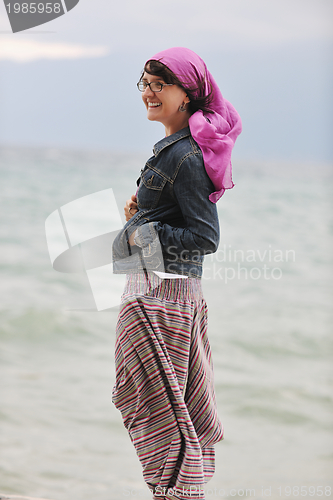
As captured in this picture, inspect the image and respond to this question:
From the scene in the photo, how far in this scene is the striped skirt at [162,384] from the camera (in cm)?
119

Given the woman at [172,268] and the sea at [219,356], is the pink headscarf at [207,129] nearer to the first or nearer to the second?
the woman at [172,268]

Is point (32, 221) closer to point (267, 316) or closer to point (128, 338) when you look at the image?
point (267, 316)

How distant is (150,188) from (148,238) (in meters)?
0.12

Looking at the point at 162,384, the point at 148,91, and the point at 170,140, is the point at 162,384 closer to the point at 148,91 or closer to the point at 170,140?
the point at 170,140

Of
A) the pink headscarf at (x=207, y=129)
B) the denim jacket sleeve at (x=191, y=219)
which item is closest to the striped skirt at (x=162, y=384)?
the denim jacket sleeve at (x=191, y=219)

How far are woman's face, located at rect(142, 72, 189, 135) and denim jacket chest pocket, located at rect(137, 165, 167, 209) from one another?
0.43 feet

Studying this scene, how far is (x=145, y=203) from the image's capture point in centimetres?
120

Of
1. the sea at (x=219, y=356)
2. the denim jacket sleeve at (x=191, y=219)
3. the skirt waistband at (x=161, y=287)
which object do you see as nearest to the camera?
the denim jacket sleeve at (x=191, y=219)

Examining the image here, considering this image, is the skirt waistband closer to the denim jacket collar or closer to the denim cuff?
the denim cuff

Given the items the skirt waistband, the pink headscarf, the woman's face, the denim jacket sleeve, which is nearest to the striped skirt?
the skirt waistband

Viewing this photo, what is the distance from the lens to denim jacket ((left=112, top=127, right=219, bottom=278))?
1.13 metres

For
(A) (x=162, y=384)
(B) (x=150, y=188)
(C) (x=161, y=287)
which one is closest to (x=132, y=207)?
(B) (x=150, y=188)

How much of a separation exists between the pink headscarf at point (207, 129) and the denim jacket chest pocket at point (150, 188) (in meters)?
0.12

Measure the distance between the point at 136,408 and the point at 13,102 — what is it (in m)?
11.4
